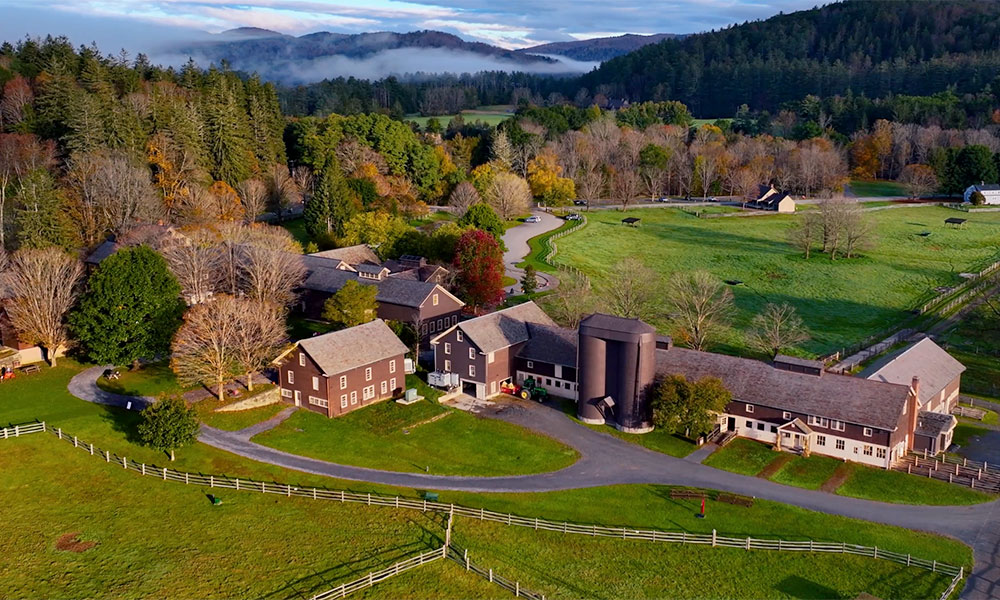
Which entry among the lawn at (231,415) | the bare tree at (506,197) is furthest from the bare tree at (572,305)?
the bare tree at (506,197)

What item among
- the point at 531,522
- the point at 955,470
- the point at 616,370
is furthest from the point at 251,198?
the point at 955,470

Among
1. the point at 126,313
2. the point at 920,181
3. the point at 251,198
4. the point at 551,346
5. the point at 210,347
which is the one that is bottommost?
the point at 551,346

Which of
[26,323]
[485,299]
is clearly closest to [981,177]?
[485,299]

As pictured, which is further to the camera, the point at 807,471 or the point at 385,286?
the point at 385,286

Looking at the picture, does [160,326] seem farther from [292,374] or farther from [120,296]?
[292,374]

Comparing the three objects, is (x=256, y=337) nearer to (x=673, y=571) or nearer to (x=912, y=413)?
(x=673, y=571)

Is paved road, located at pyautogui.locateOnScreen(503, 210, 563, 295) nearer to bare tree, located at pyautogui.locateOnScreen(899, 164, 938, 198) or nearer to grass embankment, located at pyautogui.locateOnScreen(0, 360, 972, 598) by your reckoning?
grass embankment, located at pyautogui.locateOnScreen(0, 360, 972, 598)
